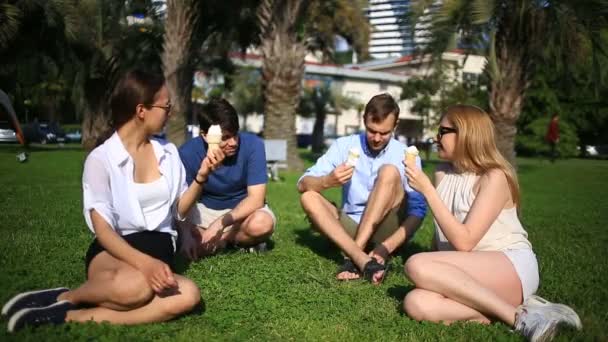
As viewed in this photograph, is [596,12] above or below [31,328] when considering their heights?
above

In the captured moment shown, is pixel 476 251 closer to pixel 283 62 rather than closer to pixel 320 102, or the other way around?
pixel 283 62

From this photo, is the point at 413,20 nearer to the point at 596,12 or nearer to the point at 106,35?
the point at 596,12

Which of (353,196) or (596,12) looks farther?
(596,12)

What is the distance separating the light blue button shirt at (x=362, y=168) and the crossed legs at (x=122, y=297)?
1930 millimetres

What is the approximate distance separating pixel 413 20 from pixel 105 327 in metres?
9.45

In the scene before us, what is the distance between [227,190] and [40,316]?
7.12ft

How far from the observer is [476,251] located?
3.30 metres

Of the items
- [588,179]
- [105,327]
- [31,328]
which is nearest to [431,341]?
[105,327]

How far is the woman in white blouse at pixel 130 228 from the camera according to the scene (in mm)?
2906

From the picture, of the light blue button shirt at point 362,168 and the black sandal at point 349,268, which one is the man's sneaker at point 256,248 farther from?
the black sandal at point 349,268

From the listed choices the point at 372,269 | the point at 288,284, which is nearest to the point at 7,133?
the point at 288,284

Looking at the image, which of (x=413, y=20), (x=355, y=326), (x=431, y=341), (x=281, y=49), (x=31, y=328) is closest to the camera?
(x=31, y=328)

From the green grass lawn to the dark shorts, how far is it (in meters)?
0.40

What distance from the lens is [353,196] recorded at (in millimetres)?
4906
